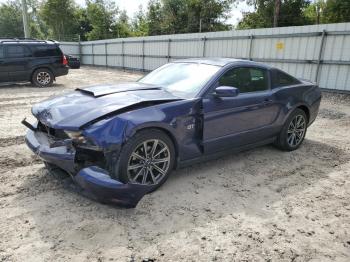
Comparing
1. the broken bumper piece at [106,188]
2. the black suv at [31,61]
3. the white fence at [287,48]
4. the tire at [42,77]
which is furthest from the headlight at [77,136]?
the tire at [42,77]

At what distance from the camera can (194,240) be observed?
2.88 meters

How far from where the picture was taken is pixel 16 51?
38.5ft

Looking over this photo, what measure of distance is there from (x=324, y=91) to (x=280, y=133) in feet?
23.5

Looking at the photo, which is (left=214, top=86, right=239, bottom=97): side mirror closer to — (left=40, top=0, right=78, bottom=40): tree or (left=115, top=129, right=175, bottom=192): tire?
(left=115, top=129, right=175, bottom=192): tire

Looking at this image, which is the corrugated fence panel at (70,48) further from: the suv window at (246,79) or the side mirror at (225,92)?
the side mirror at (225,92)

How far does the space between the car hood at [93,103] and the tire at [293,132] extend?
226cm

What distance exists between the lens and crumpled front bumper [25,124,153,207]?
3043 millimetres

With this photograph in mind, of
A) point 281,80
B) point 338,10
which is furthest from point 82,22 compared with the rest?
point 281,80

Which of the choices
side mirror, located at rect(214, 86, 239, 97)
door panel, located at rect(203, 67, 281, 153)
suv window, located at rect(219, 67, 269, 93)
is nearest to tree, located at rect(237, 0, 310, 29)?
suv window, located at rect(219, 67, 269, 93)

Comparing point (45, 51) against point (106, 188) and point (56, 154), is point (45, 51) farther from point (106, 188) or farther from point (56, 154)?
point (106, 188)

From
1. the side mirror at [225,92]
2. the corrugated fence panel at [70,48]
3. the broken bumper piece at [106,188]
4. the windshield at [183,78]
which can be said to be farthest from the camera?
the corrugated fence panel at [70,48]

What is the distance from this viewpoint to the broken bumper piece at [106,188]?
304cm

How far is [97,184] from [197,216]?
3.52 ft

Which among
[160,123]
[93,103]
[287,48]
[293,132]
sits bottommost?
[293,132]
